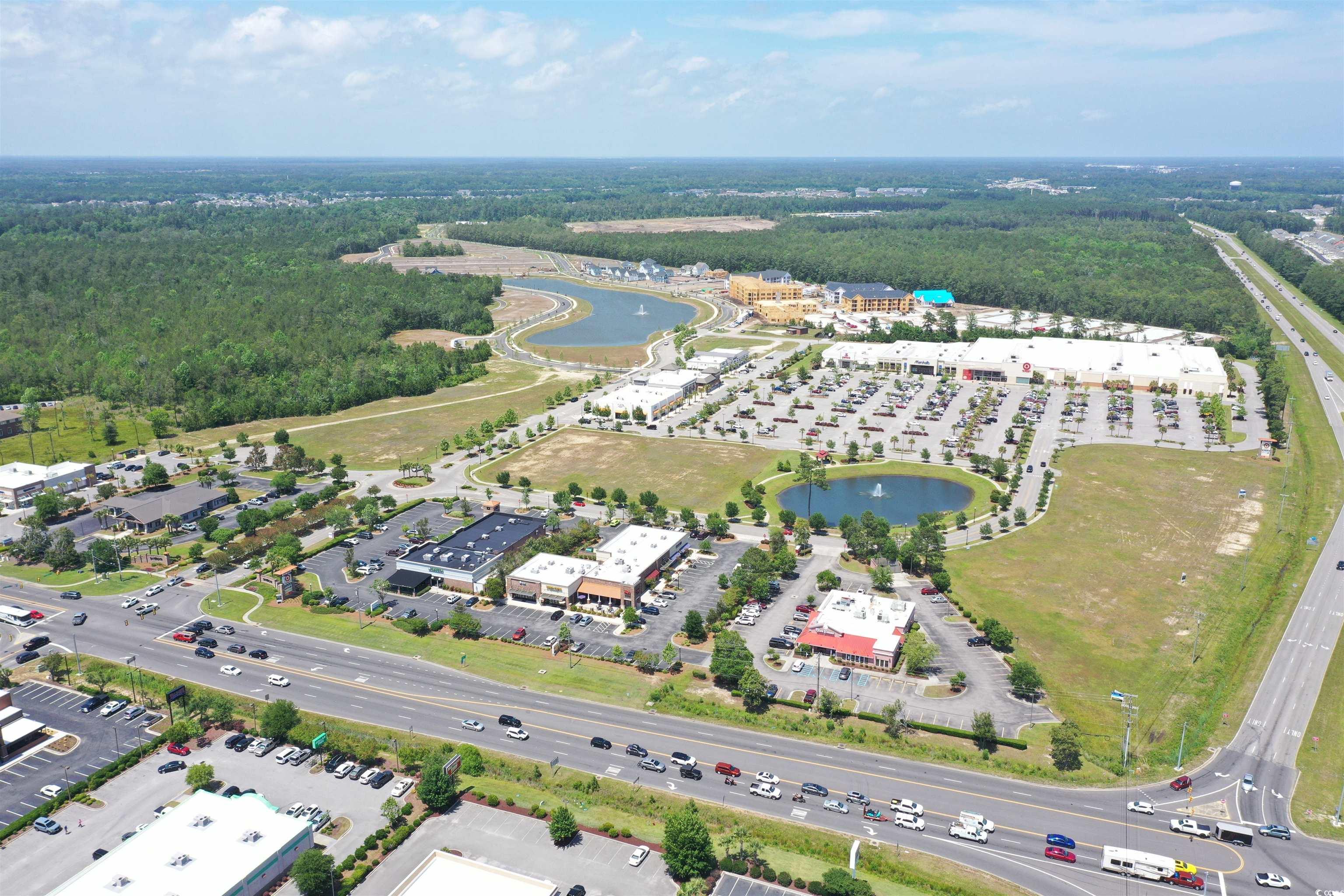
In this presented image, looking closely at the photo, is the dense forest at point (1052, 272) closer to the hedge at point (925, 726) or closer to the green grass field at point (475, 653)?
the hedge at point (925, 726)

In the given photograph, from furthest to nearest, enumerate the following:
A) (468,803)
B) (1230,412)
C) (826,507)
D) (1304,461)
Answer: (1230,412) < (1304,461) < (826,507) < (468,803)

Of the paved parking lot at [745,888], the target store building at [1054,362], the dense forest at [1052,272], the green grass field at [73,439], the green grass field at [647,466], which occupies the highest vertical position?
the dense forest at [1052,272]

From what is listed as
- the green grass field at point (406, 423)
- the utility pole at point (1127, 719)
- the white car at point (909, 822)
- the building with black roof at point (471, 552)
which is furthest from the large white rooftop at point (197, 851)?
the green grass field at point (406, 423)

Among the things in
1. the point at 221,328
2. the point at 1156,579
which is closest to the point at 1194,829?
the point at 1156,579

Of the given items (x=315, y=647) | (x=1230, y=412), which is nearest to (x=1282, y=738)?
(x=315, y=647)

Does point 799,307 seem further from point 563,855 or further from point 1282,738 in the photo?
point 563,855

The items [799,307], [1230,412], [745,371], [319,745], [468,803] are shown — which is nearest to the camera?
[468,803]
